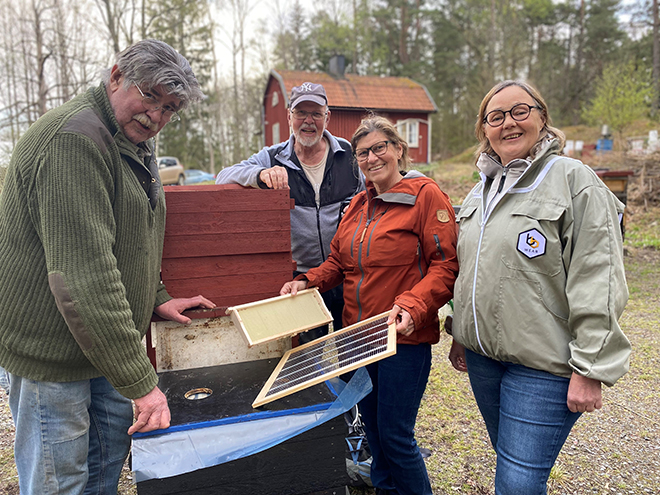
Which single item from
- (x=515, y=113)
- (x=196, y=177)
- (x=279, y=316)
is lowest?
(x=279, y=316)

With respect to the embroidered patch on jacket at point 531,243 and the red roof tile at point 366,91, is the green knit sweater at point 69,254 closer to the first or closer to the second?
the embroidered patch on jacket at point 531,243

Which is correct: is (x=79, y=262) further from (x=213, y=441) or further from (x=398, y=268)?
(x=398, y=268)

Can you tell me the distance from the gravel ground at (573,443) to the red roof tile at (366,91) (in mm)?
15702

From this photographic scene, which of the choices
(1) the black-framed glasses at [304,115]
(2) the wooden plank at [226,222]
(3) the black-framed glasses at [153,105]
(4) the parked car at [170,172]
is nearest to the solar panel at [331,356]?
(2) the wooden plank at [226,222]

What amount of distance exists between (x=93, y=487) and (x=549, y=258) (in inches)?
83.1

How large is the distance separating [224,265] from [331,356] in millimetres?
694

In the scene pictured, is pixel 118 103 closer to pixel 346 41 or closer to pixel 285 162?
pixel 285 162

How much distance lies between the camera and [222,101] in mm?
31531

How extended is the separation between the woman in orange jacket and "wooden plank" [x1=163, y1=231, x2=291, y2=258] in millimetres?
228

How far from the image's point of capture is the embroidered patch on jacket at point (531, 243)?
1712mm

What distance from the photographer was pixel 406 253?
224 cm

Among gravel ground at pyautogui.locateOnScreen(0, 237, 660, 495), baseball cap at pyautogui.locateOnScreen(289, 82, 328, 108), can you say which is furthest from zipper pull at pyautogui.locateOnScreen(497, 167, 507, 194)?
gravel ground at pyautogui.locateOnScreen(0, 237, 660, 495)

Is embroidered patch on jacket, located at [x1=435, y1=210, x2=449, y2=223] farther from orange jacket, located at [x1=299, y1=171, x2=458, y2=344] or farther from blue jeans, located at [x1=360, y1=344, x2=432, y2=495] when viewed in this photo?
blue jeans, located at [x1=360, y1=344, x2=432, y2=495]

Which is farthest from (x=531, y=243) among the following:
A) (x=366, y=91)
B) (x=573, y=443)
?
(x=366, y=91)
